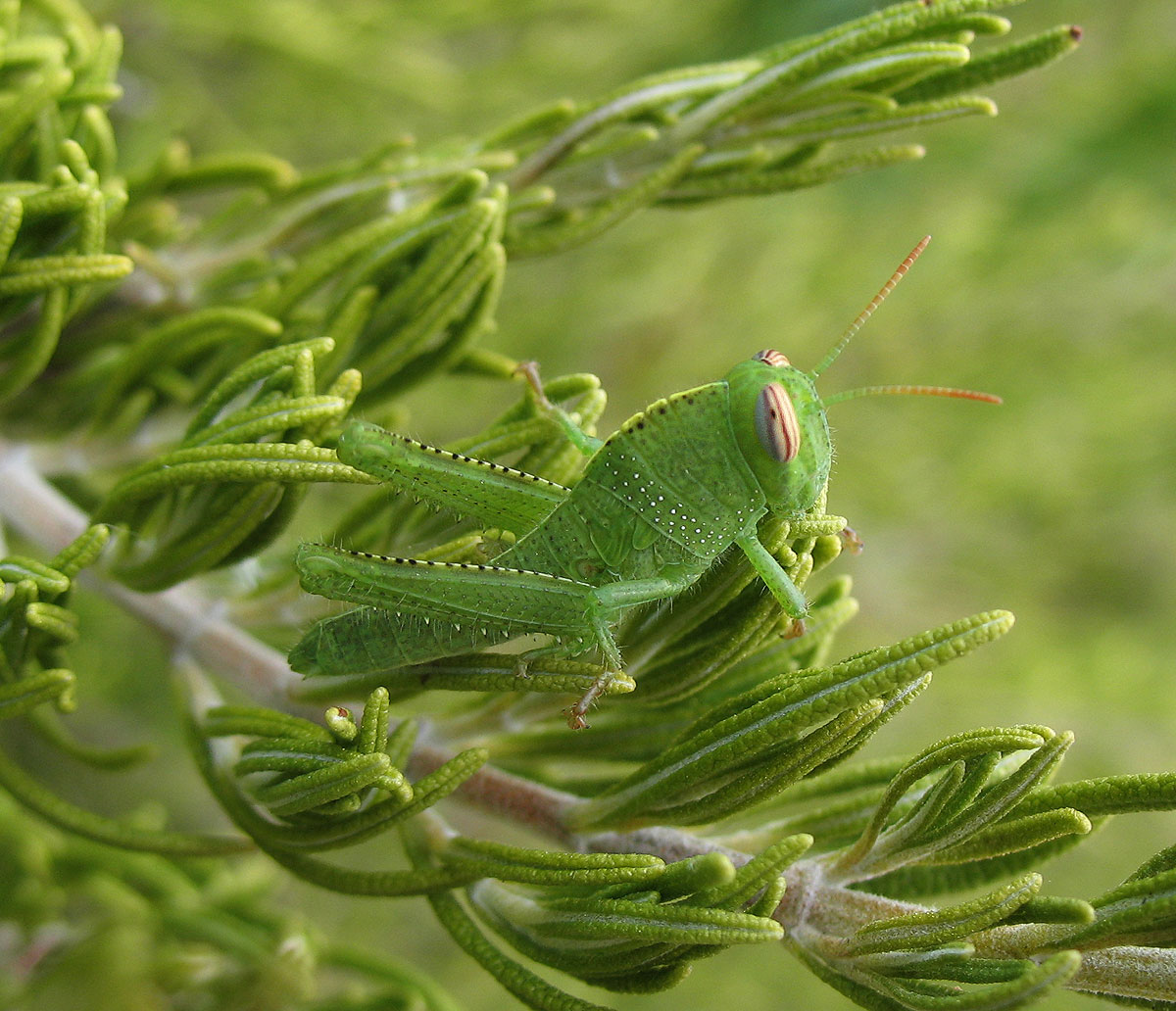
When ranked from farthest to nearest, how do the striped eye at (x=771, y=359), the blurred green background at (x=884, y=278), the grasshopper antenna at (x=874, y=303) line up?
the blurred green background at (x=884, y=278)
the striped eye at (x=771, y=359)
the grasshopper antenna at (x=874, y=303)

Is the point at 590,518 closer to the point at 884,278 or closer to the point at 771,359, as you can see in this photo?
the point at 771,359

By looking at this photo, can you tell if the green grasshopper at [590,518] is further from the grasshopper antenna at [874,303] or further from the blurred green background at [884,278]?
the blurred green background at [884,278]

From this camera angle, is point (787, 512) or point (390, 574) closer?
point (390, 574)

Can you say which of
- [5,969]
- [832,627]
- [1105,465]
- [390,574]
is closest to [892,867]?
[832,627]

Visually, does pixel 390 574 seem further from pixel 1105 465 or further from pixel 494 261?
pixel 1105 465

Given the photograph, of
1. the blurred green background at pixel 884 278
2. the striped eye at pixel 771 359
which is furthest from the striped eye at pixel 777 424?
the blurred green background at pixel 884 278

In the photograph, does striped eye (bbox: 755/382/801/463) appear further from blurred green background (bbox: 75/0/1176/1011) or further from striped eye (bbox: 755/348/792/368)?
blurred green background (bbox: 75/0/1176/1011)

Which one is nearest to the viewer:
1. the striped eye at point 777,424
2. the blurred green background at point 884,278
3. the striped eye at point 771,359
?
the striped eye at point 777,424
